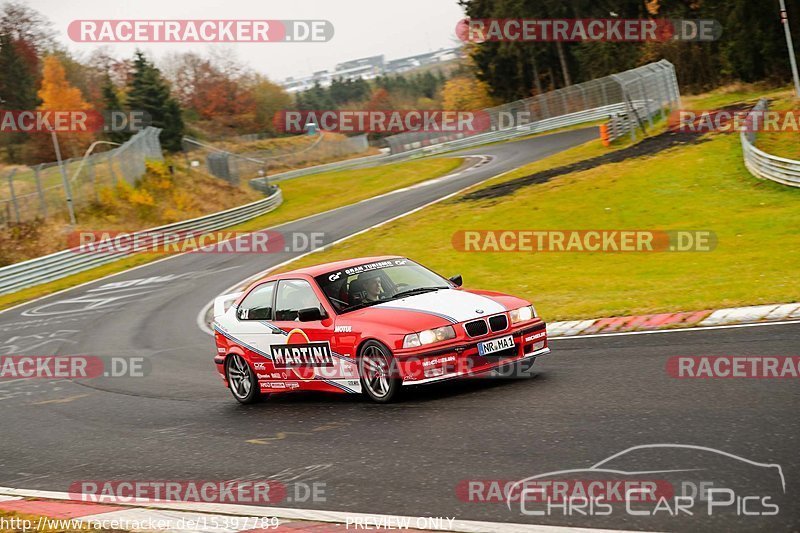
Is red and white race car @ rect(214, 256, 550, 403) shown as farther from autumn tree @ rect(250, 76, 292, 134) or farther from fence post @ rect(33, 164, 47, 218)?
autumn tree @ rect(250, 76, 292, 134)

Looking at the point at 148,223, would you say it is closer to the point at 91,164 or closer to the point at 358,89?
the point at 91,164

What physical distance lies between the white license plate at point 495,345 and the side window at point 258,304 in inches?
105

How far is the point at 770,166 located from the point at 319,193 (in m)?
30.4

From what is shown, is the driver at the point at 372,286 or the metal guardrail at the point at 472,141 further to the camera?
the metal guardrail at the point at 472,141

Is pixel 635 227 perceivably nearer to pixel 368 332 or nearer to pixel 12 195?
pixel 368 332

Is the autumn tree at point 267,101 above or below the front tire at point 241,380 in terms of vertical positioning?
above

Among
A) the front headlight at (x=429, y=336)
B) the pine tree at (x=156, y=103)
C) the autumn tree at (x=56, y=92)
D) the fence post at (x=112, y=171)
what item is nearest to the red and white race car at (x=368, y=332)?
the front headlight at (x=429, y=336)

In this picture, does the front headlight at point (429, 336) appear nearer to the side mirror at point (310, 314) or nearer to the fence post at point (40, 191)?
the side mirror at point (310, 314)

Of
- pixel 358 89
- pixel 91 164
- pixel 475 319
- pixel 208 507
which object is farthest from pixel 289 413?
pixel 358 89

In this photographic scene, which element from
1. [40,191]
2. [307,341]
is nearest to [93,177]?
[40,191]

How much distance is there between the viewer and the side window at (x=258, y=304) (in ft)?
34.3

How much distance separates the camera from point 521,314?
930 centimetres

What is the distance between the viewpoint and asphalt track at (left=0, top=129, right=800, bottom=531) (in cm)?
578

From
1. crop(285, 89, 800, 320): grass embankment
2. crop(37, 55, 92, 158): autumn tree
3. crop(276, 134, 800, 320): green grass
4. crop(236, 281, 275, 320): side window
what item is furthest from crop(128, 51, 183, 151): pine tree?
crop(236, 281, 275, 320): side window
